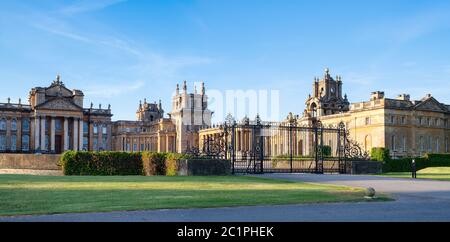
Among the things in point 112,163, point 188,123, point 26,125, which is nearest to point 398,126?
point 188,123

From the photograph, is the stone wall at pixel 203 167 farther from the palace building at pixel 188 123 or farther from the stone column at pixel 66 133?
the stone column at pixel 66 133

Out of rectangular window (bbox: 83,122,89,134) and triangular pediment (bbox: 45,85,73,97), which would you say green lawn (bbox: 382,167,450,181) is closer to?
triangular pediment (bbox: 45,85,73,97)

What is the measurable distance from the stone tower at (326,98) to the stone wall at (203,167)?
6779 centimetres

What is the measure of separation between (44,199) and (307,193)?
8981 mm

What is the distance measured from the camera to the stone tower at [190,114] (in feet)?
342

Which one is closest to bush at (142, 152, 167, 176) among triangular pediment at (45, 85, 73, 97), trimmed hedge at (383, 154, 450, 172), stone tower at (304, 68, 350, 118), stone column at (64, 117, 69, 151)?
trimmed hedge at (383, 154, 450, 172)

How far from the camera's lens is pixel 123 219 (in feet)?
40.7

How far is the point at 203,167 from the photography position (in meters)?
32.0

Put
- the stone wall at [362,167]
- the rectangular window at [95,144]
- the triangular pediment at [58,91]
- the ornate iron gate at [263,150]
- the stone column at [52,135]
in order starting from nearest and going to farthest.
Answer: the ornate iron gate at [263,150]
the stone wall at [362,167]
the stone column at [52,135]
the triangular pediment at [58,91]
the rectangular window at [95,144]

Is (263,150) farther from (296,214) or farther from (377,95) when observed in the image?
(377,95)

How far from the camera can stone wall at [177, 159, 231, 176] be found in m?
31.8

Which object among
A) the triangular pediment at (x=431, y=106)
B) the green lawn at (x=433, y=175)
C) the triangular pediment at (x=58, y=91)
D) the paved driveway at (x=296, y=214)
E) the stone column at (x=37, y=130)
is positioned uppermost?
the triangular pediment at (x=58, y=91)

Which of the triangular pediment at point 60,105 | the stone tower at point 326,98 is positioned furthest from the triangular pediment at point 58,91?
the stone tower at point 326,98
